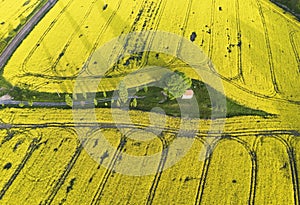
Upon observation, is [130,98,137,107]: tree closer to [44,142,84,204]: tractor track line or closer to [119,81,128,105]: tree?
[119,81,128,105]: tree

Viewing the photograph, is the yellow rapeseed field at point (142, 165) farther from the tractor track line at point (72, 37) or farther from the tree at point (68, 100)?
the tractor track line at point (72, 37)

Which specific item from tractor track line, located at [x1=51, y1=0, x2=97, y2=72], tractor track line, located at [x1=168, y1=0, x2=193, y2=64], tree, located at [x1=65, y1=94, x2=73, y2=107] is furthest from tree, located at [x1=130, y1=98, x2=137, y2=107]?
tractor track line, located at [x1=51, y1=0, x2=97, y2=72]

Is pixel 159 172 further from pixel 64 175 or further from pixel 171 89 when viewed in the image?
pixel 171 89

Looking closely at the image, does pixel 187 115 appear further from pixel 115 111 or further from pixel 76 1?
pixel 76 1

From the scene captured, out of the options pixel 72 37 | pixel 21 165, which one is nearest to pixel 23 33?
pixel 72 37

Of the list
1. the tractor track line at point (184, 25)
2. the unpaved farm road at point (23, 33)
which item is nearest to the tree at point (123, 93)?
the tractor track line at point (184, 25)

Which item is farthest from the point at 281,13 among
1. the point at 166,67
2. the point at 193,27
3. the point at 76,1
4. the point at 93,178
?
the point at 93,178
